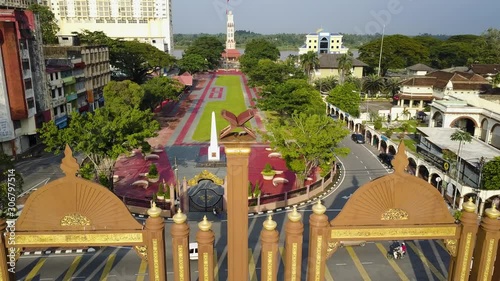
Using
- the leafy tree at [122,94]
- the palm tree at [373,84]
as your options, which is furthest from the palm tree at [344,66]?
the leafy tree at [122,94]

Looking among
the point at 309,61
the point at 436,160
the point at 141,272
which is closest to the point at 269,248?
the point at 141,272

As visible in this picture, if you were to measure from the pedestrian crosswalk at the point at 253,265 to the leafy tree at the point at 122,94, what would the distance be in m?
23.3

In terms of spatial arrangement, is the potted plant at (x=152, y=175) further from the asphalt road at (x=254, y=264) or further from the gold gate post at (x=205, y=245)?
the gold gate post at (x=205, y=245)

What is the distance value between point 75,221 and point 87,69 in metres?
45.1

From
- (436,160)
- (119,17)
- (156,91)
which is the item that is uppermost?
(119,17)

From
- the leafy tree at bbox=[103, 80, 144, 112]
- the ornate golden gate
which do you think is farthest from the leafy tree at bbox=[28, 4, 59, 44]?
the ornate golden gate

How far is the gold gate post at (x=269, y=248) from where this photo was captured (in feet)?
38.5

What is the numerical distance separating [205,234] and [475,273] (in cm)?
870

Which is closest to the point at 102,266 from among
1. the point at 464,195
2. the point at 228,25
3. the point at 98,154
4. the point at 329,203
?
the point at 98,154

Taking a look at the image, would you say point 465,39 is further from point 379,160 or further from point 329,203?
point 329,203

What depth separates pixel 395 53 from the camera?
95875 mm

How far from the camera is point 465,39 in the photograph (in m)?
115

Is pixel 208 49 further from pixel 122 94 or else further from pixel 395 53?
pixel 122 94

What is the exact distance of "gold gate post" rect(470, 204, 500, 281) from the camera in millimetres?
12023
